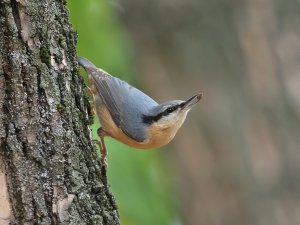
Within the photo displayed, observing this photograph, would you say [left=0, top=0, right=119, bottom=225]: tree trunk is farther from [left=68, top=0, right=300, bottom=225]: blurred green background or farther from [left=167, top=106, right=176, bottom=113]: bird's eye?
[left=68, top=0, right=300, bottom=225]: blurred green background

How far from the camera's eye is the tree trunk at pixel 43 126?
297 cm

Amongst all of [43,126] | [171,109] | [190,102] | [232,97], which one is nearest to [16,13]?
[43,126]

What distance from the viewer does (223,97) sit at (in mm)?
5172

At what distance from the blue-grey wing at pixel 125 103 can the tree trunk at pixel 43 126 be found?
5.33ft

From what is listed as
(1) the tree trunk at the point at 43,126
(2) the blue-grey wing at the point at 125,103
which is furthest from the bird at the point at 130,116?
(1) the tree trunk at the point at 43,126

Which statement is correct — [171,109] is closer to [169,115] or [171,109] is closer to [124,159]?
[169,115]

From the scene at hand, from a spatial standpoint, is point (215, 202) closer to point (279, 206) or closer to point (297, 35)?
point (279, 206)

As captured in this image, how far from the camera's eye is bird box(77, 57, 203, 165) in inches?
193

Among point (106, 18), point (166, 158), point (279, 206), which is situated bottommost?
point (279, 206)

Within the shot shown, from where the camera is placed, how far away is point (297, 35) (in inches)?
202

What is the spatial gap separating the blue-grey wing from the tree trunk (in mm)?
1624

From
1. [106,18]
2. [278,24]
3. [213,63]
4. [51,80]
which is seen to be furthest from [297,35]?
[51,80]

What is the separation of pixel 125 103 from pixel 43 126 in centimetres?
194

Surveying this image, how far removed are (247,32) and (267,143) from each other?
0.72 meters
